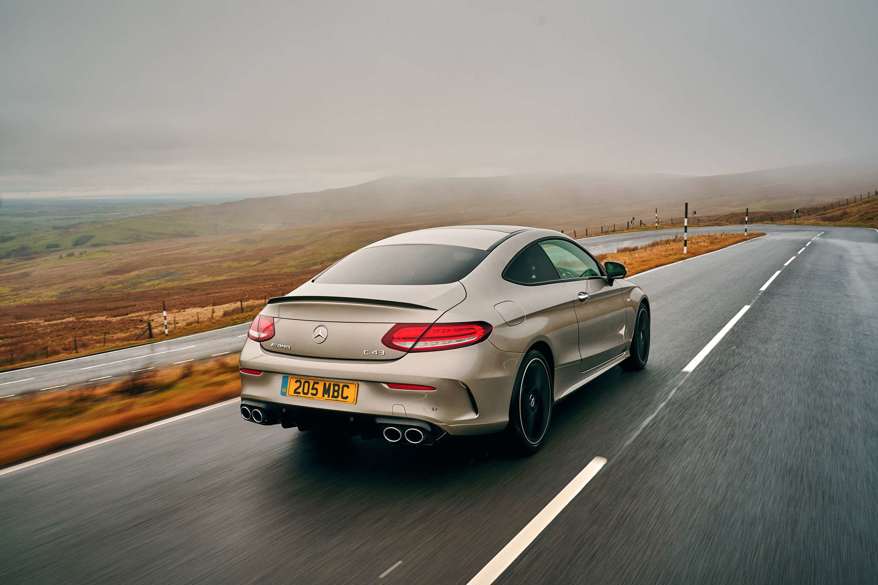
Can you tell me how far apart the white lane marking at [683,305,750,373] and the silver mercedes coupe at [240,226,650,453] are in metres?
2.67

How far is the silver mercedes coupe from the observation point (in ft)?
13.0

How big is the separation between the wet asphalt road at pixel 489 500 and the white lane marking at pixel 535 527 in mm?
40

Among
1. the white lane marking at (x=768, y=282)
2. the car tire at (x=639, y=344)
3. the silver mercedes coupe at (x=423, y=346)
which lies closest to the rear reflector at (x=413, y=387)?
the silver mercedes coupe at (x=423, y=346)

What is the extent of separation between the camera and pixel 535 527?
3.48 metres

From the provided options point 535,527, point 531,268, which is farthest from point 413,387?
point 531,268

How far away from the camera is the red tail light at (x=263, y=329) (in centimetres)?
450

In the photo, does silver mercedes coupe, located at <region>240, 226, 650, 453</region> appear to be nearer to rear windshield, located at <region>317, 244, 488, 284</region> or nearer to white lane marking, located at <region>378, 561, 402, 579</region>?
rear windshield, located at <region>317, 244, 488, 284</region>

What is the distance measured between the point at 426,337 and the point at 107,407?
15.7ft

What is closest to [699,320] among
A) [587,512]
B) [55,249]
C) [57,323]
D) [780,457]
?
[780,457]

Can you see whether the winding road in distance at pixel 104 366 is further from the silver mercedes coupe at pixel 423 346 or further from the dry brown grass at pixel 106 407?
the silver mercedes coupe at pixel 423 346

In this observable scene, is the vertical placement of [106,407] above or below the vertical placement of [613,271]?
below

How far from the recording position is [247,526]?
3594 mm

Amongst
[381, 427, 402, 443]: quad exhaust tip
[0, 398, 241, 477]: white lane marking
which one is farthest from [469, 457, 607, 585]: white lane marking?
[0, 398, 241, 477]: white lane marking

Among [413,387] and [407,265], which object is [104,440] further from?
[413,387]
